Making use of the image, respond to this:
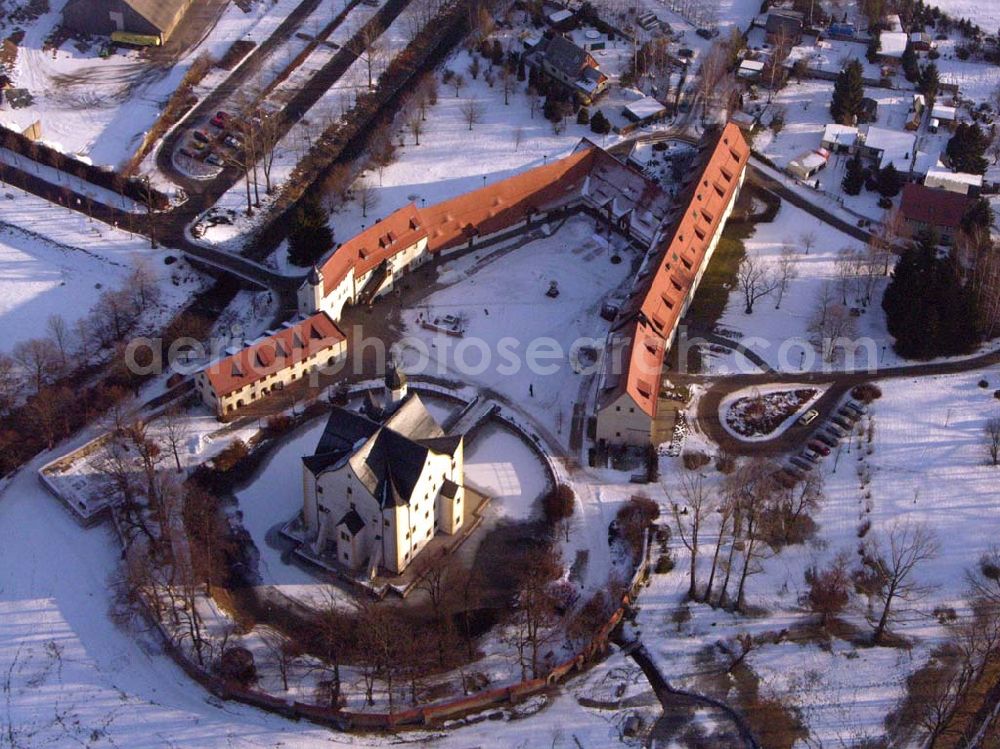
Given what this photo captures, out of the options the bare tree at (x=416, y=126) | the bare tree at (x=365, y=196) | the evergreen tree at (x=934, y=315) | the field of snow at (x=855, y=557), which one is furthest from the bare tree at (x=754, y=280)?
the bare tree at (x=416, y=126)

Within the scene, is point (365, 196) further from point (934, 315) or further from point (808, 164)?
point (934, 315)

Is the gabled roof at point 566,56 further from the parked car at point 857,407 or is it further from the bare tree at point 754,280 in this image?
the parked car at point 857,407

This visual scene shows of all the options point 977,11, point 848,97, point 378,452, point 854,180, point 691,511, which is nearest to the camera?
point 378,452

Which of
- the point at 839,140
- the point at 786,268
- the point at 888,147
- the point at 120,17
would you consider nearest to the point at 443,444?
the point at 786,268

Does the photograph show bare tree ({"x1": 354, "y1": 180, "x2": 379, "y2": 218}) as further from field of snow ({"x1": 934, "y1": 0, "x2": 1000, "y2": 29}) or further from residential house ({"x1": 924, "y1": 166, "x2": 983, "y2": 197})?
field of snow ({"x1": 934, "y1": 0, "x2": 1000, "y2": 29})

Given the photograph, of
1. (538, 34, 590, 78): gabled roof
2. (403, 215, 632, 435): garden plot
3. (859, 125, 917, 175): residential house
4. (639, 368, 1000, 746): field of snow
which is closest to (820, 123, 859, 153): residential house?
(859, 125, 917, 175): residential house

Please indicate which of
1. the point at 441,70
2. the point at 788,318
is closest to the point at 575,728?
A: the point at 788,318

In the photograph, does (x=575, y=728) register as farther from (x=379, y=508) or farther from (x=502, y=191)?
(x=502, y=191)
